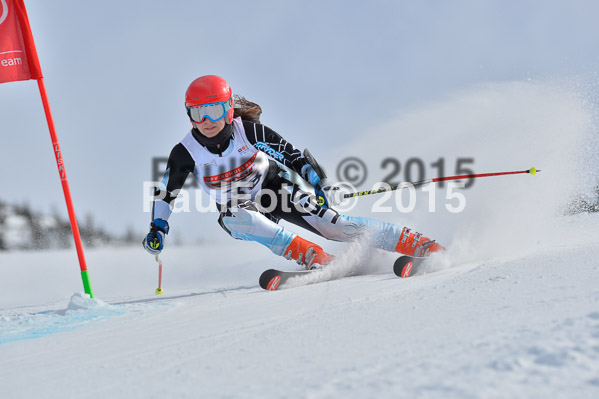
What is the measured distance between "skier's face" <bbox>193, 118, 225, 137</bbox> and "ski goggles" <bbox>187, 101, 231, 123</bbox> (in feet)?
0.12

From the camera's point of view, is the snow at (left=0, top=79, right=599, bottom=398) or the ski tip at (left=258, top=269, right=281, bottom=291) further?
the ski tip at (left=258, top=269, right=281, bottom=291)

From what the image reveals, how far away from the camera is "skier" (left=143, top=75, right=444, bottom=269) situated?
4.25 m

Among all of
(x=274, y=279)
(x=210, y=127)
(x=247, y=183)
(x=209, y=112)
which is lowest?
(x=274, y=279)

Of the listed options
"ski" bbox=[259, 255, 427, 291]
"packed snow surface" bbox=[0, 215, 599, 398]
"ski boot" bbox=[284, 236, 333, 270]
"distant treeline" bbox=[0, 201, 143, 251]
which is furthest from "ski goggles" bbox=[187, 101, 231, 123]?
"distant treeline" bbox=[0, 201, 143, 251]

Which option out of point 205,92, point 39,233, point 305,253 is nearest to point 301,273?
point 305,253

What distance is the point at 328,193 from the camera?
14.0 ft

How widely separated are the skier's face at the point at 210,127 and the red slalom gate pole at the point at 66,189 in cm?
134

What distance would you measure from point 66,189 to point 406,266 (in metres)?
3.06

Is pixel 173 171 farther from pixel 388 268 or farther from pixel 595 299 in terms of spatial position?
pixel 595 299

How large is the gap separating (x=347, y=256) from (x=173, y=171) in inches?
69.8

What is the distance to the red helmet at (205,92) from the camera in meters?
4.14

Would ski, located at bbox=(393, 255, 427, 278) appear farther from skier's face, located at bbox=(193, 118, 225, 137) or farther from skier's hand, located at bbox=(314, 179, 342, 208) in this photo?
skier's face, located at bbox=(193, 118, 225, 137)

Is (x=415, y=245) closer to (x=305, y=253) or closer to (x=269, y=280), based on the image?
(x=305, y=253)

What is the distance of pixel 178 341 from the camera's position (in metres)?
2.23
